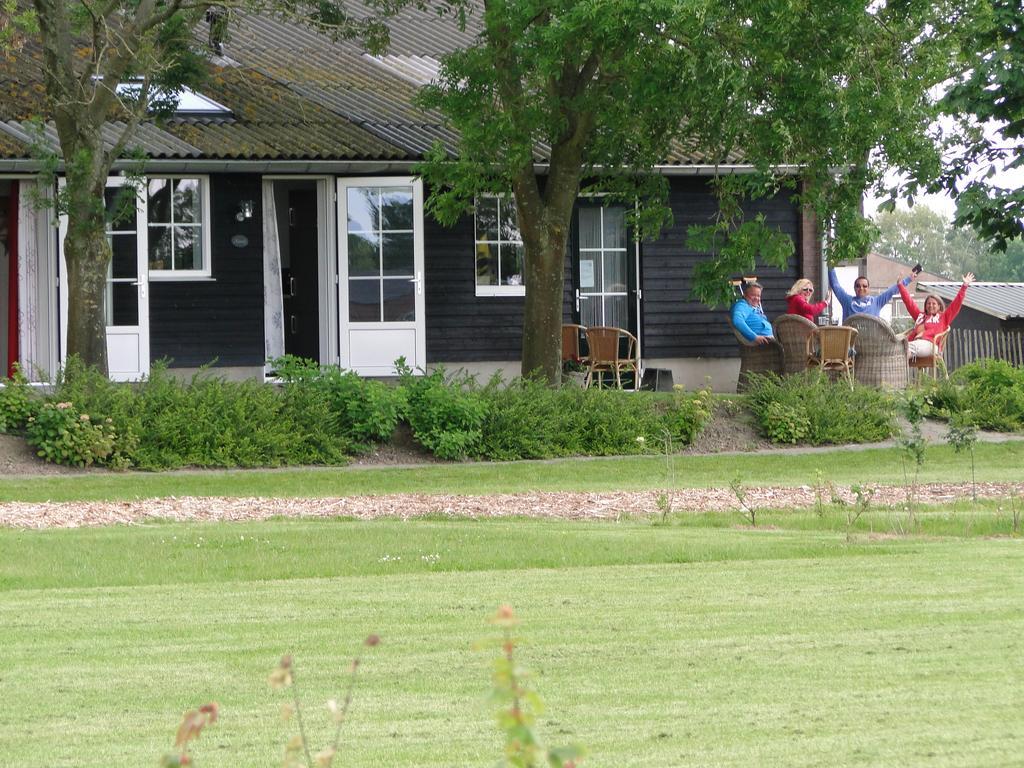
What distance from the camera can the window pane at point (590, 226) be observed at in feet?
79.1

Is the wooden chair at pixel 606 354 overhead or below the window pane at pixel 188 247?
below

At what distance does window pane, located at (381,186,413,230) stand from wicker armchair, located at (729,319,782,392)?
4807 millimetres

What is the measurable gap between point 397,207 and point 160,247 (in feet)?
10.7

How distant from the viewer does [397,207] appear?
2280 centimetres

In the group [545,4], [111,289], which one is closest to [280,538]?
[545,4]

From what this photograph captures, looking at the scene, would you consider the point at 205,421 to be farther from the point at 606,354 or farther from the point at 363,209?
the point at 606,354

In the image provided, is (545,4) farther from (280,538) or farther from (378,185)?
(280,538)

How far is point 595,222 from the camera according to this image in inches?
952

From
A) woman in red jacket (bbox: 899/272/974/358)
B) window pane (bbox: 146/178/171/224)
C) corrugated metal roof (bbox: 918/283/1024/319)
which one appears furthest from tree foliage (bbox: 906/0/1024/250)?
corrugated metal roof (bbox: 918/283/1024/319)

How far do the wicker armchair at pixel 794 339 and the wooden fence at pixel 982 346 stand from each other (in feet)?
41.5

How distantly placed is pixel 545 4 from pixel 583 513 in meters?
6.66

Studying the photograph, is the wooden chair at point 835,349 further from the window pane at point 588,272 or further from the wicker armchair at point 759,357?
the window pane at point 588,272

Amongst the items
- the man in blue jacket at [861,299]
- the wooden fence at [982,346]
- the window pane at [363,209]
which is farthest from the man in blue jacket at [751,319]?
the wooden fence at [982,346]

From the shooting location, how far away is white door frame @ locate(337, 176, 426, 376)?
22531mm
